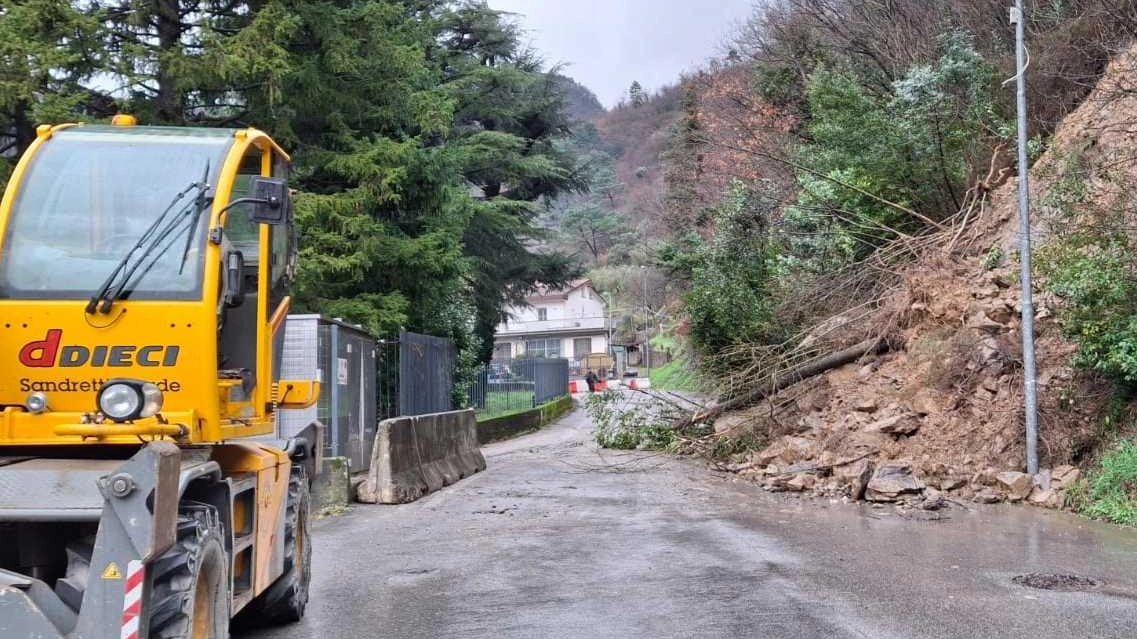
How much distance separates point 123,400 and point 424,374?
1643cm

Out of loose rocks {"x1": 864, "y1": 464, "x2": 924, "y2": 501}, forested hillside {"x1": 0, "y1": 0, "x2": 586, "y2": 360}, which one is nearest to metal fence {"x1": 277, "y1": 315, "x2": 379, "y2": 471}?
forested hillside {"x1": 0, "y1": 0, "x2": 586, "y2": 360}

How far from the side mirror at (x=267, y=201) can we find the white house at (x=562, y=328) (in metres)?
90.6

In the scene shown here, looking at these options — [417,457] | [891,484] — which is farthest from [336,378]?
[891,484]

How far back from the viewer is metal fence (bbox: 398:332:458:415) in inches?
791

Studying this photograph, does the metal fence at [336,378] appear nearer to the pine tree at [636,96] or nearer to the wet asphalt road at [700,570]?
the wet asphalt road at [700,570]

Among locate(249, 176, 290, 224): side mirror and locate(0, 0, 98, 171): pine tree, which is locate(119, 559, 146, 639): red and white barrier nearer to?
locate(249, 176, 290, 224): side mirror

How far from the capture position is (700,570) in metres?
9.73

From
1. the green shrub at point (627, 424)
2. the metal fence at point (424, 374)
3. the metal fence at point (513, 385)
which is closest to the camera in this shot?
the metal fence at point (424, 374)

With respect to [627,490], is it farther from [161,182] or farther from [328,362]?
[161,182]

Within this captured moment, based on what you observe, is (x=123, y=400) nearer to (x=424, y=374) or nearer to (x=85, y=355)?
(x=85, y=355)

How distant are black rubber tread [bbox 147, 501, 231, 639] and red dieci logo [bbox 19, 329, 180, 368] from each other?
2.88 ft

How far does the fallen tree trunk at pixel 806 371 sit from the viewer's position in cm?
1994

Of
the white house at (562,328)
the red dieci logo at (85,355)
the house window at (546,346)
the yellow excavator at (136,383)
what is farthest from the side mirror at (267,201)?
the house window at (546,346)

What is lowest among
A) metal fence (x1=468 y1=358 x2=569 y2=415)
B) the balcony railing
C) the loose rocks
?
the loose rocks
